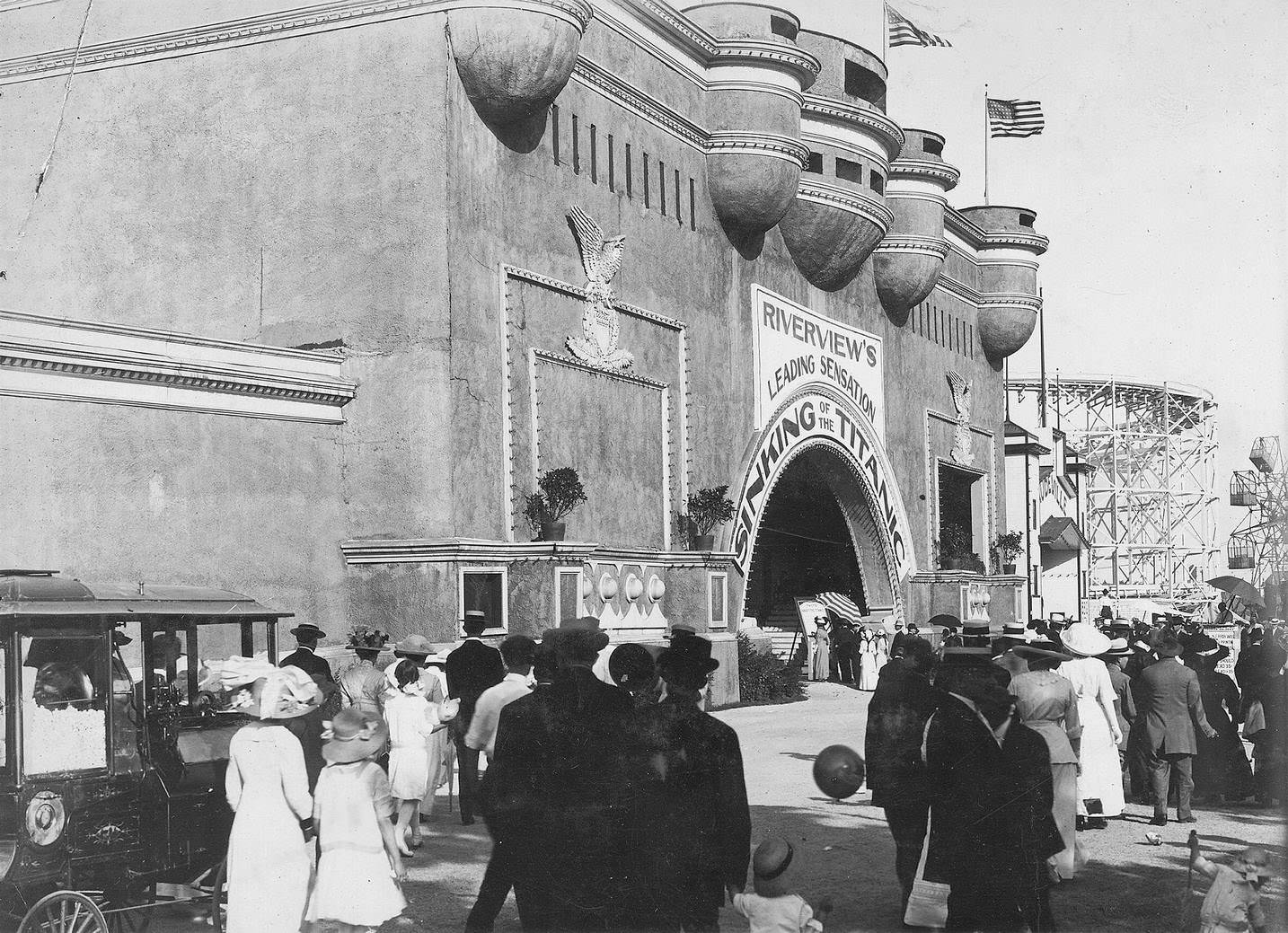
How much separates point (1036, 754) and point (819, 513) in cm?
3144

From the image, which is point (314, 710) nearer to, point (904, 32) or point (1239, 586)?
point (904, 32)

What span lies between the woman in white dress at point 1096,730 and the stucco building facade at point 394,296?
9.80 m

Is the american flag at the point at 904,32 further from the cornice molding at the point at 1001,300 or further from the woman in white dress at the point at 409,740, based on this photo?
the woman in white dress at the point at 409,740

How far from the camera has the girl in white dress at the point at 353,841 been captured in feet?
24.5

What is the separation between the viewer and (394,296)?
2161 cm

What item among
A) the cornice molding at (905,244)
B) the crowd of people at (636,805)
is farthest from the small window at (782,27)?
the crowd of people at (636,805)

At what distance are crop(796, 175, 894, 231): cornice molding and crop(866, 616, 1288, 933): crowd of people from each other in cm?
1724

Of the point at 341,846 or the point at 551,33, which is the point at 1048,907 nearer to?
the point at 341,846

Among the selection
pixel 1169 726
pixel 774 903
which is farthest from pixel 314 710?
pixel 1169 726

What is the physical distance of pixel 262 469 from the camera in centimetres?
2073

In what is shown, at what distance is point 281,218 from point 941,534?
2301cm

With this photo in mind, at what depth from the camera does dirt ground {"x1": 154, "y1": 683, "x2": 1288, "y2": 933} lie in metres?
9.37

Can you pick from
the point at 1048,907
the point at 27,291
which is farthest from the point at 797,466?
the point at 1048,907

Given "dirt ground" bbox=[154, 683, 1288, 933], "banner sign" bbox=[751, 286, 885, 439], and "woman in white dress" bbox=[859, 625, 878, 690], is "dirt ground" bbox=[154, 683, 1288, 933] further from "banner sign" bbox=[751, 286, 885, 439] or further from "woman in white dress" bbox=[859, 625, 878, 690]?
"woman in white dress" bbox=[859, 625, 878, 690]
